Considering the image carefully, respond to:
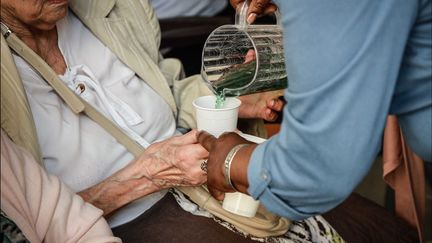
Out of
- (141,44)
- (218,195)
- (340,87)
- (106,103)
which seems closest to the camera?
(340,87)

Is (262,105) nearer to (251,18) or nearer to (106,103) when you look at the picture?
(251,18)

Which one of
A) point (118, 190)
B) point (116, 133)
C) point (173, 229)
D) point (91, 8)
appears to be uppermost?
point (91, 8)

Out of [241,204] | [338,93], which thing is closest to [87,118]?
[241,204]

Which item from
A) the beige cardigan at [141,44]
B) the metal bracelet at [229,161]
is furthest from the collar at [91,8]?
the metal bracelet at [229,161]

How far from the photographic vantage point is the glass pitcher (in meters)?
1.29

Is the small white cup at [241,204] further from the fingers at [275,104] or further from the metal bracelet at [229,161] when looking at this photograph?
the fingers at [275,104]

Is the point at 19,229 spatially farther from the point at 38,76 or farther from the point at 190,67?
the point at 190,67

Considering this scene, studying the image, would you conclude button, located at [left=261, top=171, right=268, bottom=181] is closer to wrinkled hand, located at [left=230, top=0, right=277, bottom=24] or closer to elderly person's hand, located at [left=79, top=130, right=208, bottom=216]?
elderly person's hand, located at [left=79, top=130, right=208, bottom=216]

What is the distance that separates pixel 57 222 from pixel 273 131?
1175 mm

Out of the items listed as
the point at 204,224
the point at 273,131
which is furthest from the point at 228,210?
the point at 273,131

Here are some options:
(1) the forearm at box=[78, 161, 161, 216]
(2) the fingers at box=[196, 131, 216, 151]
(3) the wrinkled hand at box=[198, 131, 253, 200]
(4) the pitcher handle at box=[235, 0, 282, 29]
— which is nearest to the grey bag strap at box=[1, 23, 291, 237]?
(1) the forearm at box=[78, 161, 161, 216]

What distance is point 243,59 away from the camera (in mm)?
1439

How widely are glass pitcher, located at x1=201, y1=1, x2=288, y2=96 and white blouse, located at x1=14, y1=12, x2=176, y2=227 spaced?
30 cm

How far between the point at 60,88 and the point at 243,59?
0.53 m
